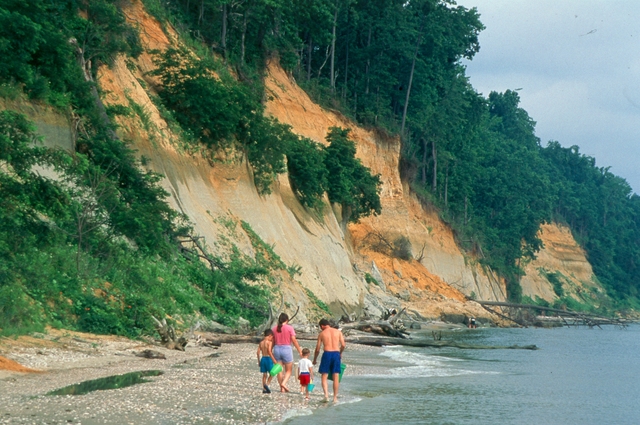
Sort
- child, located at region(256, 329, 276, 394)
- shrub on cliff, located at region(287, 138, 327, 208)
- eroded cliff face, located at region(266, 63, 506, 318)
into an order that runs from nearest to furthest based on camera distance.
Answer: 1. child, located at region(256, 329, 276, 394)
2. shrub on cliff, located at region(287, 138, 327, 208)
3. eroded cliff face, located at region(266, 63, 506, 318)

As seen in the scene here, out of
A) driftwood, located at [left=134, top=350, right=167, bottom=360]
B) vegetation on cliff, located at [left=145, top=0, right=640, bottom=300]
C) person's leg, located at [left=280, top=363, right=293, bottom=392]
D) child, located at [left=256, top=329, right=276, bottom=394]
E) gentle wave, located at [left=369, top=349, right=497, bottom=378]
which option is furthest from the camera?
vegetation on cliff, located at [left=145, top=0, right=640, bottom=300]

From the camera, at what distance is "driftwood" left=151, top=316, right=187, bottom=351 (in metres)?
20.3

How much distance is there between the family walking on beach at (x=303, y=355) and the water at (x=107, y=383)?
216 cm

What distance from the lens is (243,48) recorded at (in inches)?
1761

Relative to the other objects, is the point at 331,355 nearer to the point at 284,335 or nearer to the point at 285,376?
the point at 284,335

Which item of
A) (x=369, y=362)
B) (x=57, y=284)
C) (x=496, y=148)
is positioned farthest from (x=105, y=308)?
(x=496, y=148)

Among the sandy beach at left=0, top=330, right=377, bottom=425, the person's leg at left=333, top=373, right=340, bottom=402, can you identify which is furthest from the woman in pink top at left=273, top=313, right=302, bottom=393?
the person's leg at left=333, top=373, right=340, bottom=402

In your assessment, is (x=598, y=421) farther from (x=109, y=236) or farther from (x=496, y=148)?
(x=496, y=148)

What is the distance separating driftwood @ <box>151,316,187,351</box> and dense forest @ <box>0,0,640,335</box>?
2.66 feet

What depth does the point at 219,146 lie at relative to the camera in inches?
1396

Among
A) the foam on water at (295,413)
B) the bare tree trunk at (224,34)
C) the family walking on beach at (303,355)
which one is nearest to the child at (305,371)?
the family walking on beach at (303,355)

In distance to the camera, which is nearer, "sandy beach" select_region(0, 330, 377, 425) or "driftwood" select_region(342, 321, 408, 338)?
"sandy beach" select_region(0, 330, 377, 425)

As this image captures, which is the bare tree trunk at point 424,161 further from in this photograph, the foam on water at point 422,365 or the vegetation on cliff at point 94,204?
the foam on water at point 422,365

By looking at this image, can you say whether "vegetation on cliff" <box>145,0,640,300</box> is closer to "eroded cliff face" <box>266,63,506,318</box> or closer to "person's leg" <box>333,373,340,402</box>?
"eroded cliff face" <box>266,63,506,318</box>
